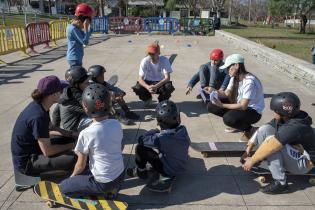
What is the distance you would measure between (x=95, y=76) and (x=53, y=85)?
6.12 ft

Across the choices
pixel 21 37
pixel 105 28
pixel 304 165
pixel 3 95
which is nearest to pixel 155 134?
pixel 304 165

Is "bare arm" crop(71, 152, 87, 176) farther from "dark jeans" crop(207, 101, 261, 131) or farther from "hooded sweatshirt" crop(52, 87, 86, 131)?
"dark jeans" crop(207, 101, 261, 131)

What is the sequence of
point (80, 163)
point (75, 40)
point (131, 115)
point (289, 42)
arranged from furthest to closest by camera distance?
point (289, 42) → point (75, 40) → point (131, 115) → point (80, 163)

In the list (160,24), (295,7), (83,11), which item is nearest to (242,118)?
(83,11)

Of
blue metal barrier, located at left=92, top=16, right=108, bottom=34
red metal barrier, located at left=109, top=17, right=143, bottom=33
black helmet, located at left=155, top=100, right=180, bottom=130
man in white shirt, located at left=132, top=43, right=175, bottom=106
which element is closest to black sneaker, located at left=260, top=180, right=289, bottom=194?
black helmet, located at left=155, top=100, right=180, bottom=130

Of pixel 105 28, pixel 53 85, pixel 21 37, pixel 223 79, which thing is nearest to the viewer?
pixel 53 85

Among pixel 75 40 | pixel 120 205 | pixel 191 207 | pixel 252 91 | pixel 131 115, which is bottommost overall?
pixel 191 207

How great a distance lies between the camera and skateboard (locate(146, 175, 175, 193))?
12.3 feet

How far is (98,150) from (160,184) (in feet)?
2.98

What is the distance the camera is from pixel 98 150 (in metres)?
3.25

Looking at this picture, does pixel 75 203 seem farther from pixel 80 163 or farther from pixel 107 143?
pixel 107 143

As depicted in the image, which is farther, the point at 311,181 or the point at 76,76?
the point at 76,76

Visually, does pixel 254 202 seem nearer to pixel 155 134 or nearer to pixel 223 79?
pixel 155 134

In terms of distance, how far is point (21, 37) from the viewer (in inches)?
531
